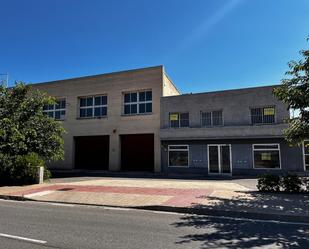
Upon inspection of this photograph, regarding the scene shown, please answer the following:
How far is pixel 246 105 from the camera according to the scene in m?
22.3

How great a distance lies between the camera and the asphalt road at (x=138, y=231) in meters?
5.62

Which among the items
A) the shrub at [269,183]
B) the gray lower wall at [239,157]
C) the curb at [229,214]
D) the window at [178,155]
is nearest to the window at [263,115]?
the gray lower wall at [239,157]

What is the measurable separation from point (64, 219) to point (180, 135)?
16469mm

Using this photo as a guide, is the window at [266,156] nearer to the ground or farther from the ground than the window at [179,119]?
nearer to the ground

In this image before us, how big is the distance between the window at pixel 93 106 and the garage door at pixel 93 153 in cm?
289

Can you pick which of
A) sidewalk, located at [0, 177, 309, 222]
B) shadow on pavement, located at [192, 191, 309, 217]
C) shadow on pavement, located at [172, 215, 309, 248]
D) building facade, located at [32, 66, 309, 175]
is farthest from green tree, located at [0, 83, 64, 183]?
shadow on pavement, located at [172, 215, 309, 248]

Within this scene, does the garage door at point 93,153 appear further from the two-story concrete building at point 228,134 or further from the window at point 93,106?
the two-story concrete building at point 228,134

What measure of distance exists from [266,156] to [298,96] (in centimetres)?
1182

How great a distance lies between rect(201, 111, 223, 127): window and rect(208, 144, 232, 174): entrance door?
1817 millimetres

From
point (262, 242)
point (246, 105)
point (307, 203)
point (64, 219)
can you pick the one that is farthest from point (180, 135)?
point (262, 242)

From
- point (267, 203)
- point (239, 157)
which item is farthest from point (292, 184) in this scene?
point (239, 157)

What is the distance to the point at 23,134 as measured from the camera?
56.5 feet

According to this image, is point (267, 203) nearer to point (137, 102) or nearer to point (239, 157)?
point (239, 157)

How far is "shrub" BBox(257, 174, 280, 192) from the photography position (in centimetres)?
1213
